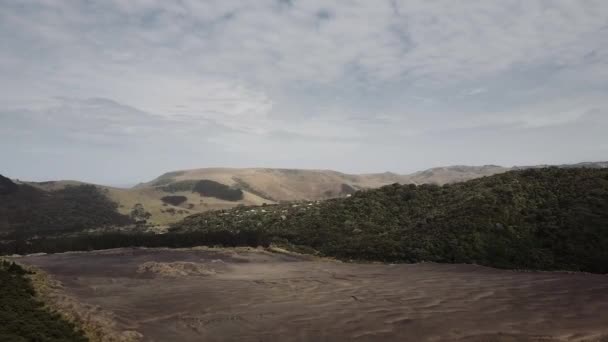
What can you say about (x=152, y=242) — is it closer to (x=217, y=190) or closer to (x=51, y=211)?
(x=51, y=211)

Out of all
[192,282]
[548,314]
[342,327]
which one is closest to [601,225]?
[548,314]

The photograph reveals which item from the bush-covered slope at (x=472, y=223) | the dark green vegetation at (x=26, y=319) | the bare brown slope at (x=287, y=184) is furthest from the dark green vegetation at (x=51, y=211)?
the bare brown slope at (x=287, y=184)

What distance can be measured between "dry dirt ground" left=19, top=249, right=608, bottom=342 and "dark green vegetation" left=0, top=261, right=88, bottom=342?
6.00 ft

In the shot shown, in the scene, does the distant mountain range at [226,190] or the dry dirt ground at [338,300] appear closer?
the dry dirt ground at [338,300]

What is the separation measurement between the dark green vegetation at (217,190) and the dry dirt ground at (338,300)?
83353 millimetres

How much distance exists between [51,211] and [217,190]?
50361mm

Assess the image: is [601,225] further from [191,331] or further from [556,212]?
[191,331]

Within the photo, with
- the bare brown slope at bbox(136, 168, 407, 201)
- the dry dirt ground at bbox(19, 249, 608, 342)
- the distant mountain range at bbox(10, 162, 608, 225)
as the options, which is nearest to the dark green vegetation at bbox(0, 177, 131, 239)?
the distant mountain range at bbox(10, 162, 608, 225)

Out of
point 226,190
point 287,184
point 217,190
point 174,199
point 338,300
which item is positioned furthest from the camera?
point 287,184

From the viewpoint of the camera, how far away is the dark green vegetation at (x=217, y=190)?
108688 millimetres

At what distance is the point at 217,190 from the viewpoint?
117 m

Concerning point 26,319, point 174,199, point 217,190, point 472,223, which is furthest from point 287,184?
point 26,319

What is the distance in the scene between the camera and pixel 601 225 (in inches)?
1041

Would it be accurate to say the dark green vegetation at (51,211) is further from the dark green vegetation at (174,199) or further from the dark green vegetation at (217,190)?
the dark green vegetation at (217,190)
